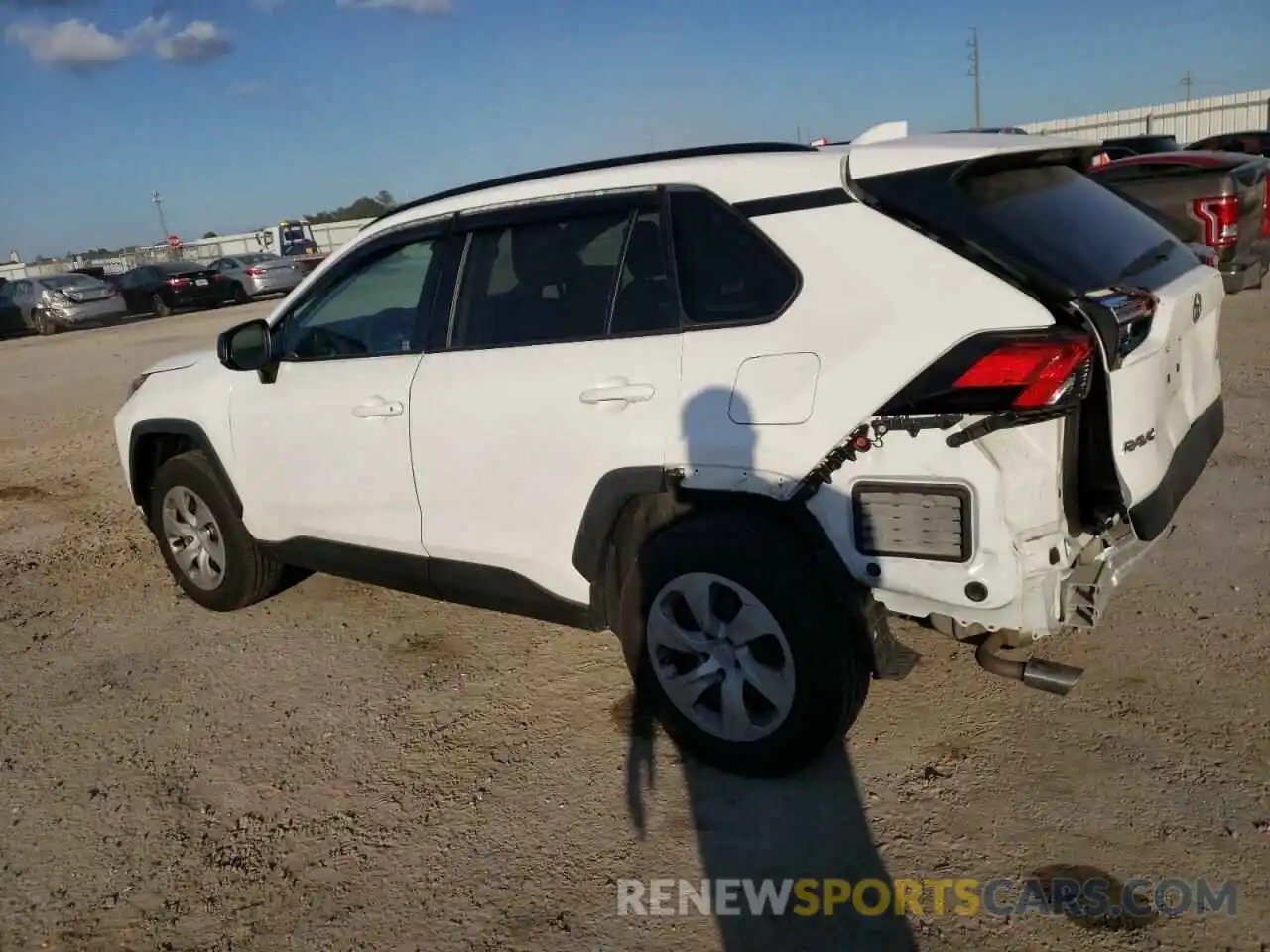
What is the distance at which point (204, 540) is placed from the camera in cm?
486

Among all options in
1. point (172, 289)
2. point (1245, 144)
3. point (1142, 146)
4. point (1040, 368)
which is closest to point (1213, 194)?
point (1040, 368)

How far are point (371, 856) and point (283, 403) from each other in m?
1.98

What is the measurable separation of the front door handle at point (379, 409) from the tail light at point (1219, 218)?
721 centimetres

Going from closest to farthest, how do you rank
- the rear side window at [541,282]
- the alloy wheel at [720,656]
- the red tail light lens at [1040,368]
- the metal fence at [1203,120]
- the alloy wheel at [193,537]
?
the red tail light lens at [1040,368]
the alloy wheel at [720,656]
the rear side window at [541,282]
the alloy wheel at [193,537]
the metal fence at [1203,120]

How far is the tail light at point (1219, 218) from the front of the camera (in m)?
8.12

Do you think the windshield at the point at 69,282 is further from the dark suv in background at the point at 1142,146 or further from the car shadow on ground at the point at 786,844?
the car shadow on ground at the point at 786,844

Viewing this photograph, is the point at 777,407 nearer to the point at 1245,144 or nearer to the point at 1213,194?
the point at 1213,194

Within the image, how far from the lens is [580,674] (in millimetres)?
4016

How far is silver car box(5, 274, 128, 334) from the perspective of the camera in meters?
23.6

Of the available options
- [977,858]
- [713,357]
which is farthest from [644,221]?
[977,858]

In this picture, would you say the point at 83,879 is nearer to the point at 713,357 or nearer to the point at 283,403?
the point at 283,403

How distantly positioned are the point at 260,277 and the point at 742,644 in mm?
26492

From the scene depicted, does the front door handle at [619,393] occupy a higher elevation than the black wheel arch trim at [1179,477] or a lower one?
higher

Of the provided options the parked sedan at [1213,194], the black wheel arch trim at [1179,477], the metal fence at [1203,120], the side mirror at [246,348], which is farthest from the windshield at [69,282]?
the metal fence at [1203,120]
